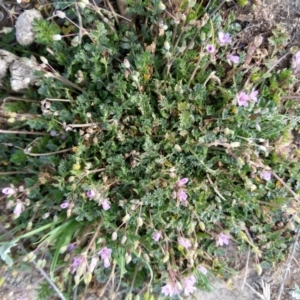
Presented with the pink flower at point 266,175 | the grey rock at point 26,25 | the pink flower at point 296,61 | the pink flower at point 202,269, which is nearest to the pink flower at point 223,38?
the pink flower at point 296,61

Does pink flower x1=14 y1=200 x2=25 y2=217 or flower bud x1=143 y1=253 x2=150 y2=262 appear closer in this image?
pink flower x1=14 y1=200 x2=25 y2=217

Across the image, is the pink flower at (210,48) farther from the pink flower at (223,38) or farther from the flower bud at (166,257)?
the flower bud at (166,257)

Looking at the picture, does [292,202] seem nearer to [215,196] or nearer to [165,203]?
[215,196]

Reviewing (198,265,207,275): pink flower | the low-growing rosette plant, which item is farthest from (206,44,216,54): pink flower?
(198,265,207,275): pink flower

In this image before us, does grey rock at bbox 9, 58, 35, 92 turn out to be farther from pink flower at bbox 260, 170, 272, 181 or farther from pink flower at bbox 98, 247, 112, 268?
pink flower at bbox 260, 170, 272, 181

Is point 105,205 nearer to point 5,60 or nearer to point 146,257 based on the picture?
point 146,257

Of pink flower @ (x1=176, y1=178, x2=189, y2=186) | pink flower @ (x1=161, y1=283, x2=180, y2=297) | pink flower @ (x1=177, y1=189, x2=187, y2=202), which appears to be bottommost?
pink flower @ (x1=161, y1=283, x2=180, y2=297)

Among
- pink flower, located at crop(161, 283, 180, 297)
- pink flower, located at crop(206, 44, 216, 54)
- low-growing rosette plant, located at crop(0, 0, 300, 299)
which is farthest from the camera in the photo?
pink flower, located at crop(161, 283, 180, 297)

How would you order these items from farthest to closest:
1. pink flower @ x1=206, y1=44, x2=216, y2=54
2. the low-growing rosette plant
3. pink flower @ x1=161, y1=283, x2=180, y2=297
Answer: pink flower @ x1=161, y1=283, x2=180, y2=297, the low-growing rosette plant, pink flower @ x1=206, y1=44, x2=216, y2=54

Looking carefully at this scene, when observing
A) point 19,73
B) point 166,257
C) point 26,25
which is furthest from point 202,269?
point 26,25
